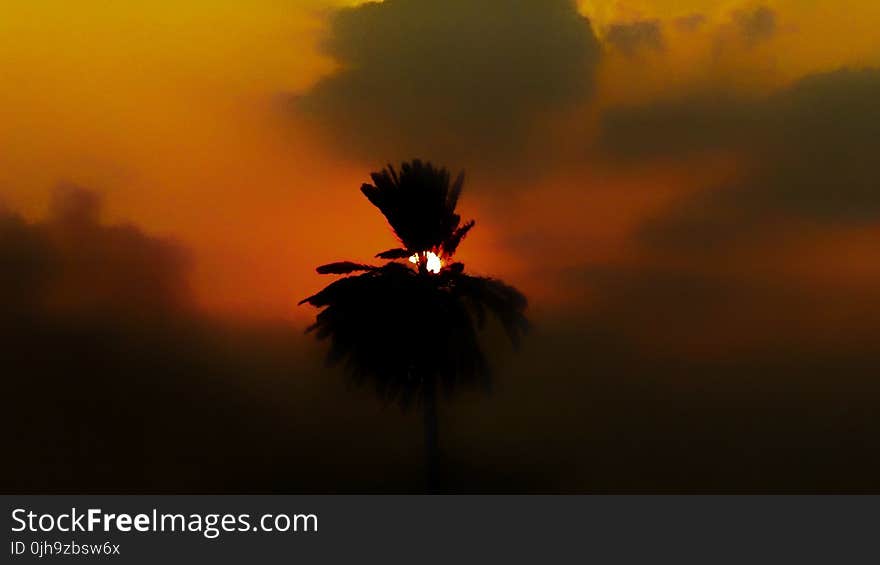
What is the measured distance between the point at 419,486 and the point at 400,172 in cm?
578

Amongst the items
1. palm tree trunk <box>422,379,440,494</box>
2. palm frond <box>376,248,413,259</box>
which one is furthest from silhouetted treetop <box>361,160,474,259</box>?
palm tree trunk <box>422,379,440,494</box>

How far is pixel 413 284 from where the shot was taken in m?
20.6

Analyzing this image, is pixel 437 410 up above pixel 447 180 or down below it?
below

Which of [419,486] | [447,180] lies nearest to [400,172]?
[447,180]

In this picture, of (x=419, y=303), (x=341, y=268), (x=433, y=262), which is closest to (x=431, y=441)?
(x=419, y=303)

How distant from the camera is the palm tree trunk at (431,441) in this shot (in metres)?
20.6

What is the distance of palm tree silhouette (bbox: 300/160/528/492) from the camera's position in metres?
20.6

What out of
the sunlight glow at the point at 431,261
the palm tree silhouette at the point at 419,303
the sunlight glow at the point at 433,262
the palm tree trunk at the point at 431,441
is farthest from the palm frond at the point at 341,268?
the palm tree trunk at the point at 431,441

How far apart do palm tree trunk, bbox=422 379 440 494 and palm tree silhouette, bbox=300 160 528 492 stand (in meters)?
0.02

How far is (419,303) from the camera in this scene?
20547 millimetres

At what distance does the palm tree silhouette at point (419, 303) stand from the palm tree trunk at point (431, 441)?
18mm

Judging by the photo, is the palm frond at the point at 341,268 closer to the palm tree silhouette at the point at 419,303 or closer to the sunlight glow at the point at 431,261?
the palm tree silhouette at the point at 419,303

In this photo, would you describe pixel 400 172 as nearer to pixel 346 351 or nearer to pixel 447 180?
pixel 447 180

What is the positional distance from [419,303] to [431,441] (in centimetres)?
244
